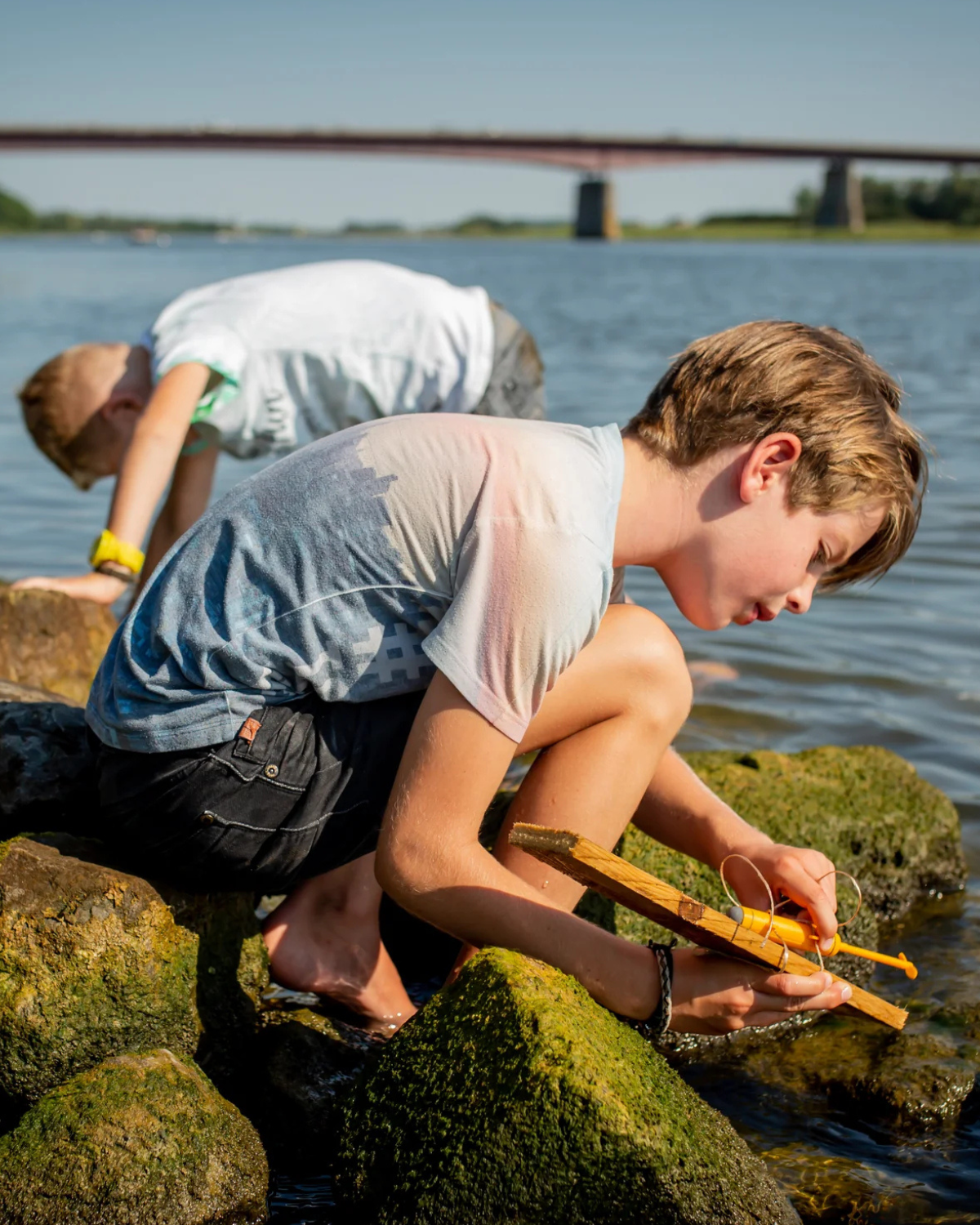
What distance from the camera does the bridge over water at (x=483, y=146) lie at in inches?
1475

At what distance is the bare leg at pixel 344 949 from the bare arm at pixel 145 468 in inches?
44.9

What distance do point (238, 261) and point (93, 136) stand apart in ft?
18.4

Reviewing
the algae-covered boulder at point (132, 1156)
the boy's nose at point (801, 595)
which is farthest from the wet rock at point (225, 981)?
the boy's nose at point (801, 595)

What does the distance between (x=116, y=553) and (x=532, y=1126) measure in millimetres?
1909

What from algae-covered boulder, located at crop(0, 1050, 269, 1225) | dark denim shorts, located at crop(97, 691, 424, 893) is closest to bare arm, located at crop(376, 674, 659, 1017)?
dark denim shorts, located at crop(97, 691, 424, 893)

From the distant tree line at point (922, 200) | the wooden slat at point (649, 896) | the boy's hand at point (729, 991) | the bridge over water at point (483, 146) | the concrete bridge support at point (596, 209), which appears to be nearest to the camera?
the wooden slat at point (649, 896)

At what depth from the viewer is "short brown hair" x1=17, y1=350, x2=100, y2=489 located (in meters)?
3.57

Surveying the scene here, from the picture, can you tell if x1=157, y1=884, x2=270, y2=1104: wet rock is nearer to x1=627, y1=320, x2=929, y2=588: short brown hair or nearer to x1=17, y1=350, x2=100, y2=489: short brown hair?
x1=627, y1=320, x2=929, y2=588: short brown hair

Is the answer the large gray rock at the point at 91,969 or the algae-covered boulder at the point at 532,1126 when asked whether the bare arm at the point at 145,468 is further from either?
the algae-covered boulder at the point at 532,1126

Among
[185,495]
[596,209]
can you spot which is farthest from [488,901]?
[596,209]

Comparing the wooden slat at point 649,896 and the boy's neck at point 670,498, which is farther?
the boy's neck at point 670,498

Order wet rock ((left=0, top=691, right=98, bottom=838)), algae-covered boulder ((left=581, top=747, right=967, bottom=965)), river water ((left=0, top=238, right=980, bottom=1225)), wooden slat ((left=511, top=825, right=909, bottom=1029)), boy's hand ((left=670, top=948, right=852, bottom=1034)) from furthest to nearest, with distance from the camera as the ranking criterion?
river water ((left=0, top=238, right=980, bottom=1225)), algae-covered boulder ((left=581, top=747, right=967, bottom=965)), wet rock ((left=0, top=691, right=98, bottom=838)), boy's hand ((left=670, top=948, right=852, bottom=1034)), wooden slat ((left=511, top=825, right=909, bottom=1029))

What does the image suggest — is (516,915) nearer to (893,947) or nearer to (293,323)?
(893,947)

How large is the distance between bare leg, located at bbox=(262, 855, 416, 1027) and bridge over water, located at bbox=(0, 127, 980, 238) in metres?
38.0
